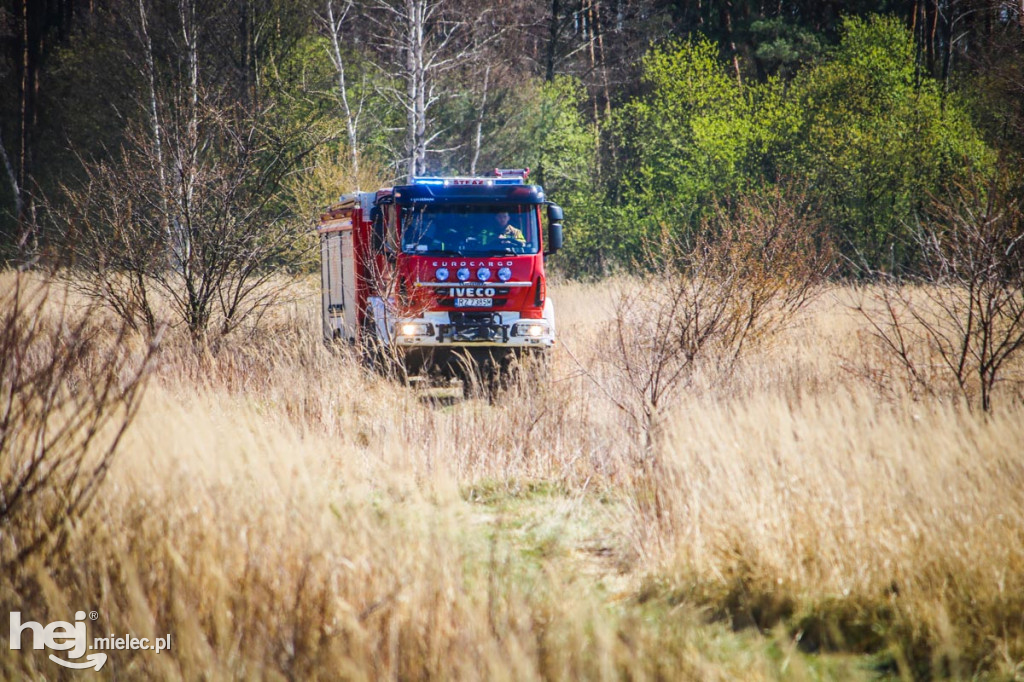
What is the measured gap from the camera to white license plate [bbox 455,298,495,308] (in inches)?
458

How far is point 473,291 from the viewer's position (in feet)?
38.4

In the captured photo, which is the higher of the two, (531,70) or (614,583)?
(531,70)

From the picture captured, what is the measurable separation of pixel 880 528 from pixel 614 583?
1.39 m

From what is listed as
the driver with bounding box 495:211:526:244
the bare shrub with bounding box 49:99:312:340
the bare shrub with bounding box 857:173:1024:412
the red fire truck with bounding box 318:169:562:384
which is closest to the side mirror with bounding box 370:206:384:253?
the red fire truck with bounding box 318:169:562:384

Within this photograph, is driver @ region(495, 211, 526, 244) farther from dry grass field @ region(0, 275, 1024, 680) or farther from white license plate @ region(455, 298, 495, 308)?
dry grass field @ region(0, 275, 1024, 680)

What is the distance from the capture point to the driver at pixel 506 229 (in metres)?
12.0

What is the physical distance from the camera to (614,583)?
4910mm

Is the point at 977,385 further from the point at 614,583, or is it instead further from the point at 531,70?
the point at 531,70

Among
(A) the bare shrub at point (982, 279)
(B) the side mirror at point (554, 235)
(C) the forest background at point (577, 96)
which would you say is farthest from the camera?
(C) the forest background at point (577, 96)

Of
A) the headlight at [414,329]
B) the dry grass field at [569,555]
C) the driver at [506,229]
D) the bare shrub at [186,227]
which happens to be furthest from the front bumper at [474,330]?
the dry grass field at [569,555]

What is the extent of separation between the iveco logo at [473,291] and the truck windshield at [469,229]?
46 cm

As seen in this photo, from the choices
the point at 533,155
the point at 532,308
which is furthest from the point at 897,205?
the point at 532,308

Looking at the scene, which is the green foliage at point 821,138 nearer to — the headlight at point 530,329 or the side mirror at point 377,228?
the headlight at point 530,329

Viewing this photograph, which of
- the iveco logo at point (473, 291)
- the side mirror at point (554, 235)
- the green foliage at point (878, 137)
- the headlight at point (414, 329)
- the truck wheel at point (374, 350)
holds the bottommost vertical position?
the truck wheel at point (374, 350)
